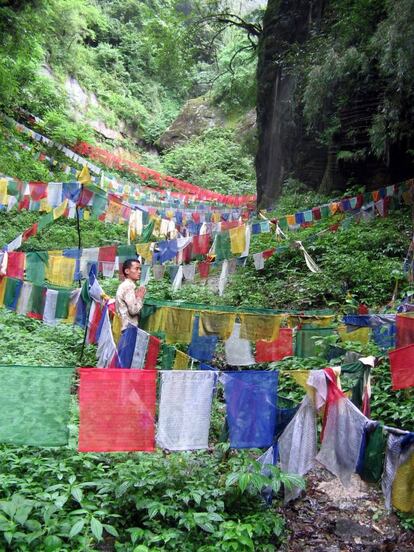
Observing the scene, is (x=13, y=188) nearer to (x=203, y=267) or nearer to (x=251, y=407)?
(x=203, y=267)

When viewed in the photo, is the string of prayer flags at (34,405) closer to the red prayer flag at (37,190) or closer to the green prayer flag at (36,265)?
the green prayer flag at (36,265)

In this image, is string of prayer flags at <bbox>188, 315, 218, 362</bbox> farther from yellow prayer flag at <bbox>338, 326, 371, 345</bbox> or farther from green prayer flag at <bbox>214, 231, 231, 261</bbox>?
green prayer flag at <bbox>214, 231, 231, 261</bbox>

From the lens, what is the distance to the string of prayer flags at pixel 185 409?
179 inches

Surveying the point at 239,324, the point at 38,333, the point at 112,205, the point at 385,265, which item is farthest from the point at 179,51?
the point at 239,324

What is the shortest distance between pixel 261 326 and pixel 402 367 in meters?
2.22

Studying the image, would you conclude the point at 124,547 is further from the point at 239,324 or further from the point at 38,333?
the point at 38,333

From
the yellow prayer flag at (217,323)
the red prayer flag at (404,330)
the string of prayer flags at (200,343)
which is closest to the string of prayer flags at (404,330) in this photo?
the red prayer flag at (404,330)

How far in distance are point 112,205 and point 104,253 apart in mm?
3249

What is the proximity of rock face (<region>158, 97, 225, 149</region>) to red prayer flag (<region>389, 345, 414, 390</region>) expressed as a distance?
3502 centimetres

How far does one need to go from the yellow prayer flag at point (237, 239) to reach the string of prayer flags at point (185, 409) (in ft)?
23.2

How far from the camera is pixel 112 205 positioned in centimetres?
1320

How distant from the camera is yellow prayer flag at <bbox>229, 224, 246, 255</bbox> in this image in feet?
37.8

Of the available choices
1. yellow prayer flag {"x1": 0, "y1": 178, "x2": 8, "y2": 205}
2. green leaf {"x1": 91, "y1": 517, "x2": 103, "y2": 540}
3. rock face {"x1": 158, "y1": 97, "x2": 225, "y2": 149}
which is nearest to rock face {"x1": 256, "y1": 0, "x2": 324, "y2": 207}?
yellow prayer flag {"x1": 0, "y1": 178, "x2": 8, "y2": 205}

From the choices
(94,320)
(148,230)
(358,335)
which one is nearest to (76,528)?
(94,320)
